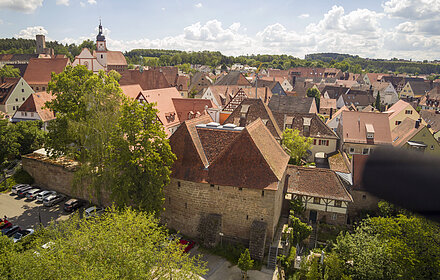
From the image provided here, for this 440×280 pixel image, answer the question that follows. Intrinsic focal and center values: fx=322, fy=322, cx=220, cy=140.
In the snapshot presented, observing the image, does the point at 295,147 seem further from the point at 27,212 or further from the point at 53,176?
the point at 27,212

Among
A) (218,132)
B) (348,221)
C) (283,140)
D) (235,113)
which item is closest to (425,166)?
(218,132)

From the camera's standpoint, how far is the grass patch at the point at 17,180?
36.5m

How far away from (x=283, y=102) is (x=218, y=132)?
39894 millimetres

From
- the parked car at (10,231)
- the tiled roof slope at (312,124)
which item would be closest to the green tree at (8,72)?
the parked car at (10,231)

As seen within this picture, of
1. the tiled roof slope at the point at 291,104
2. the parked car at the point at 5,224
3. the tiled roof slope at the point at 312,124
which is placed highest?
the tiled roof slope at the point at 291,104

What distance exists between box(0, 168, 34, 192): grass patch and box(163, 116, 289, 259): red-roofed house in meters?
20.1

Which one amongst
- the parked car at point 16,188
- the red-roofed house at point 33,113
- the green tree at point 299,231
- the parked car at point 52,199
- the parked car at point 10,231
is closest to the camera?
the parked car at point 10,231

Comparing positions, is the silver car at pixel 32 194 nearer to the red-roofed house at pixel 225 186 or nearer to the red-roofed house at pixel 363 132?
the red-roofed house at pixel 225 186

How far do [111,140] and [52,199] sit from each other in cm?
1371

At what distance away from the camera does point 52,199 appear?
3356cm

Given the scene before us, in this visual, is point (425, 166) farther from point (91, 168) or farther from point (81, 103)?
point (81, 103)

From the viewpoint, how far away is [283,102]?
216 ft

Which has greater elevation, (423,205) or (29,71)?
(29,71)

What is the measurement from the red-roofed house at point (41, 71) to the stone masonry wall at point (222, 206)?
205ft
